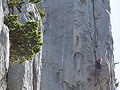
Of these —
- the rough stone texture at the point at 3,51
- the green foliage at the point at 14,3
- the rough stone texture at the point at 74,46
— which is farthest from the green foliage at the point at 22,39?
the rough stone texture at the point at 74,46

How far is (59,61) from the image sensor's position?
3462 centimetres

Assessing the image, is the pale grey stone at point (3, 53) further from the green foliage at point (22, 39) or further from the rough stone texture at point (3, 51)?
the green foliage at point (22, 39)

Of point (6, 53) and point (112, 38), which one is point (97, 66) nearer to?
point (112, 38)

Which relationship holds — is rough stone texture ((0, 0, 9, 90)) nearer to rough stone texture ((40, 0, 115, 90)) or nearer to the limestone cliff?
the limestone cliff

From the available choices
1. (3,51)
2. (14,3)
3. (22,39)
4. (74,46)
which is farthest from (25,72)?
(74,46)

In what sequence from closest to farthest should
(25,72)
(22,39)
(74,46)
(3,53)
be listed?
(3,53) < (22,39) < (25,72) < (74,46)

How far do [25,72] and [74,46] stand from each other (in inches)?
741

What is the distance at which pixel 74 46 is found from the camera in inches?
1382

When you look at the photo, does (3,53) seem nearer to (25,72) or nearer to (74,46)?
(25,72)

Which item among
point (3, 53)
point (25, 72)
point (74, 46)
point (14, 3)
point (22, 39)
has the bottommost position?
point (25, 72)

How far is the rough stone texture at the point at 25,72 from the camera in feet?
53.0

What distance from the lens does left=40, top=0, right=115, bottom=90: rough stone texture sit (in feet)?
112

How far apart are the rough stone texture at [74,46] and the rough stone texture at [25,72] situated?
14821 mm

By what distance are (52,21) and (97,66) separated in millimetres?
6557
